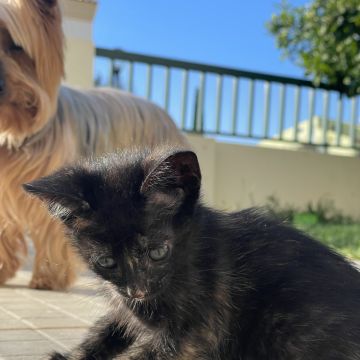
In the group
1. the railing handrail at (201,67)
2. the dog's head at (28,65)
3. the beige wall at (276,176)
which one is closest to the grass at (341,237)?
the beige wall at (276,176)

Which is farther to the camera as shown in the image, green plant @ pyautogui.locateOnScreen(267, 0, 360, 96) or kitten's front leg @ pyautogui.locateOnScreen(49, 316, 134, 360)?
green plant @ pyautogui.locateOnScreen(267, 0, 360, 96)

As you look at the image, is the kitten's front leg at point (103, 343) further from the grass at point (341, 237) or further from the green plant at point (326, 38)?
the green plant at point (326, 38)

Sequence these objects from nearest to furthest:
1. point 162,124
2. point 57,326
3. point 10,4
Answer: point 57,326 < point 10,4 < point 162,124

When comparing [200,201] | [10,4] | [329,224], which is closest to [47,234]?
[10,4]

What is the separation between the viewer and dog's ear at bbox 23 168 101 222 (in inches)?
87.7

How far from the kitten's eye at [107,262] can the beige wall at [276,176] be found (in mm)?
7536

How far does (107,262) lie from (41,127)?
2064 mm

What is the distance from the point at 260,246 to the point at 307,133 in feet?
30.0

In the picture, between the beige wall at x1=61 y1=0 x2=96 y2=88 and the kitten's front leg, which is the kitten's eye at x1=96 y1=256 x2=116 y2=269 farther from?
the beige wall at x1=61 y1=0 x2=96 y2=88

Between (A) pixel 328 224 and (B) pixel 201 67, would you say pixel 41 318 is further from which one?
(B) pixel 201 67

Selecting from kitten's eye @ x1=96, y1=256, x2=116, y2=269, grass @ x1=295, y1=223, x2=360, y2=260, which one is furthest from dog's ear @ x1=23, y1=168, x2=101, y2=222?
grass @ x1=295, y1=223, x2=360, y2=260

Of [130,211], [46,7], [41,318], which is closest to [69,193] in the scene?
[130,211]

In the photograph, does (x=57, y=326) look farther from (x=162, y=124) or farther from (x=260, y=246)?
(x=162, y=124)

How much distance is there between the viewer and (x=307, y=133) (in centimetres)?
1153
